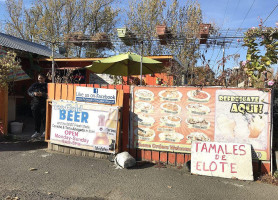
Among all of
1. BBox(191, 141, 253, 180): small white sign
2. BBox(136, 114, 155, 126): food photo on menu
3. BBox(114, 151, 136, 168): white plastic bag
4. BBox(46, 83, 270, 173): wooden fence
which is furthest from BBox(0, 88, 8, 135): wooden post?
BBox(191, 141, 253, 180): small white sign

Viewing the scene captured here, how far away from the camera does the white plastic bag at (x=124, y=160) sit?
4.68 metres

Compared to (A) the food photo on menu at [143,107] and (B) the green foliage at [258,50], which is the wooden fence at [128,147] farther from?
(B) the green foliage at [258,50]

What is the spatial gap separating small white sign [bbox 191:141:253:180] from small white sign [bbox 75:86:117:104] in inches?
81.2

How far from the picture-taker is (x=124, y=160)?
15.3 ft

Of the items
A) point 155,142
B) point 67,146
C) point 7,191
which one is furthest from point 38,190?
point 155,142

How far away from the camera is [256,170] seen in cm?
445

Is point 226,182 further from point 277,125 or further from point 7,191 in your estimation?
point 7,191

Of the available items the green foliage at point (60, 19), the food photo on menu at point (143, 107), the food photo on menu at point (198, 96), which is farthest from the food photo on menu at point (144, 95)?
the green foliage at point (60, 19)

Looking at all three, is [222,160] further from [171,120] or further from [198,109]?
[171,120]

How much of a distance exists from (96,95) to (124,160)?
5.34 ft

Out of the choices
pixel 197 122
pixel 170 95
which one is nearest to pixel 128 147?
pixel 170 95

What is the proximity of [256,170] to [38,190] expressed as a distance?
399 centimetres

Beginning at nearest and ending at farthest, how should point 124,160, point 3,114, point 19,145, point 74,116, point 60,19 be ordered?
point 124,160, point 74,116, point 19,145, point 3,114, point 60,19

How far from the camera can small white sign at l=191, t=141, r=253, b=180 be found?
4301 millimetres
